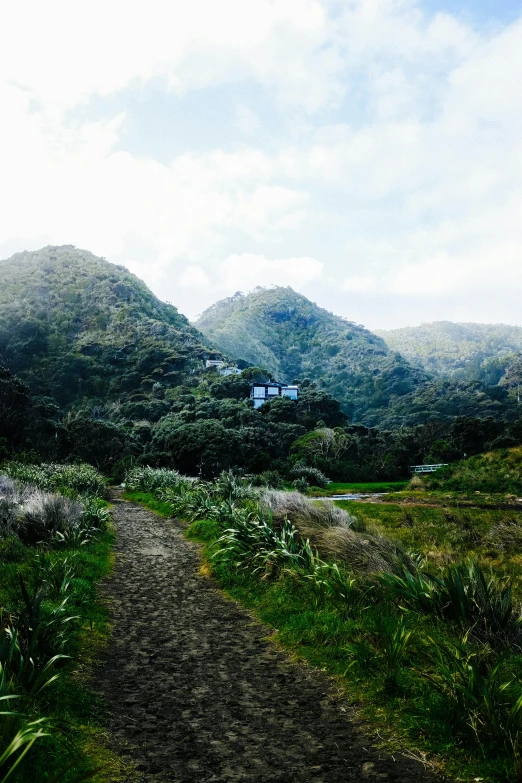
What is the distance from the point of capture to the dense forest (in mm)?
49062

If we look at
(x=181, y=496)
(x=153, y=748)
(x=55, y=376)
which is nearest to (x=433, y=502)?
(x=181, y=496)

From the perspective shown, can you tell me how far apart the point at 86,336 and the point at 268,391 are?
40.4 meters

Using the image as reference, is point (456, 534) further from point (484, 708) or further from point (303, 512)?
point (484, 708)

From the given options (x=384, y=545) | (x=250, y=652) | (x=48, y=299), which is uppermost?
(x=48, y=299)

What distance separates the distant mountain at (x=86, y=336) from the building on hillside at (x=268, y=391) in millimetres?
12645

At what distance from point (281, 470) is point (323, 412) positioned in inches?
1293

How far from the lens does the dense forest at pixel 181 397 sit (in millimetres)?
49062

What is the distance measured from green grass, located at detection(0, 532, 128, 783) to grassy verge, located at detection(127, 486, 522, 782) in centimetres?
205

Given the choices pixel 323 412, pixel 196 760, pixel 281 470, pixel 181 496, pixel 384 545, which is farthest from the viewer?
pixel 323 412

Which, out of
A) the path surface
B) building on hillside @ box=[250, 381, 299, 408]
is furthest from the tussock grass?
building on hillside @ box=[250, 381, 299, 408]

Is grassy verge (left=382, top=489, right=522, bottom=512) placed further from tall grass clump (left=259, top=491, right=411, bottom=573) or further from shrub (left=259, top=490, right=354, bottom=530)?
tall grass clump (left=259, top=491, right=411, bottom=573)

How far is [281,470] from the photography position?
47.3m

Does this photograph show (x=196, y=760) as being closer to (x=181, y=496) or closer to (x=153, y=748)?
(x=153, y=748)

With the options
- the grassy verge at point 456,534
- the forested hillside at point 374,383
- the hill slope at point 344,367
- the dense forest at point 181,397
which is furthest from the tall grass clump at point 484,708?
the hill slope at point 344,367
